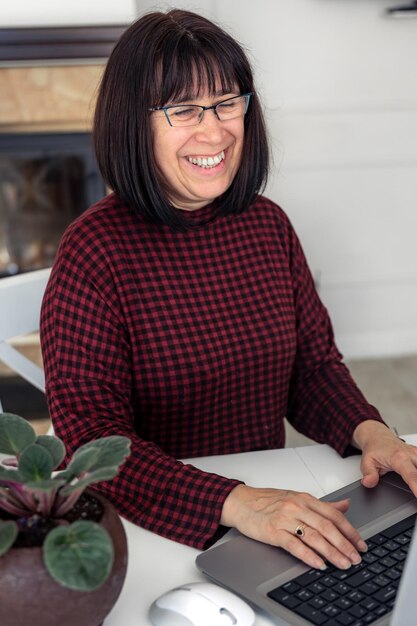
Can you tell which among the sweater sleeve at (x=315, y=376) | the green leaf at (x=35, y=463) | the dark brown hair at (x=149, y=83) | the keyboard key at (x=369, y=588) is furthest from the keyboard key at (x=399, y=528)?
the dark brown hair at (x=149, y=83)

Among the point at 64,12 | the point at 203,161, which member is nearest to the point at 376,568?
the point at 203,161

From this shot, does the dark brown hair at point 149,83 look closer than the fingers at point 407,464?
No

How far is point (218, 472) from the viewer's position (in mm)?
1184

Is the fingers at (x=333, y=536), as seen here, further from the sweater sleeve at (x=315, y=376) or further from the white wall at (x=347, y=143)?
the white wall at (x=347, y=143)

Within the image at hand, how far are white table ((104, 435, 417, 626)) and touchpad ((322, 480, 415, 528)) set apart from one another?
1.7 inches

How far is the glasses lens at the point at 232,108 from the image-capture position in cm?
134

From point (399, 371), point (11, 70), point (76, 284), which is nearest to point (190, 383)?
point (76, 284)

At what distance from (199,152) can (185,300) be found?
0.24m

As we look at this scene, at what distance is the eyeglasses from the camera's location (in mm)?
1294

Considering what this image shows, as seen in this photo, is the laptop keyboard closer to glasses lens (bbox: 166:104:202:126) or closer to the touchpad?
the touchpad

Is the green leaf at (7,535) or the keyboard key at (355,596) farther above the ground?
the green leaf at (7,535)

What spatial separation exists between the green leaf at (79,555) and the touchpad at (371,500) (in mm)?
424

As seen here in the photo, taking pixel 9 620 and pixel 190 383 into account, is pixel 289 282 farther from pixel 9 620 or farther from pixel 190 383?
pixel 9 620

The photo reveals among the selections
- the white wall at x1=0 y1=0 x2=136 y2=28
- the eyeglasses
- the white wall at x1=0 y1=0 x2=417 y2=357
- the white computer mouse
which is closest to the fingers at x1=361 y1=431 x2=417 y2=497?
the white computer mouse
